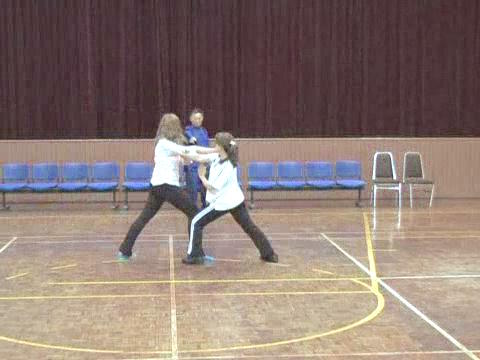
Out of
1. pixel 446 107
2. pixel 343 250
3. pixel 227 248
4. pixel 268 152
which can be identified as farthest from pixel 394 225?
pixel 446 107

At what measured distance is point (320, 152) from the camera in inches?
695

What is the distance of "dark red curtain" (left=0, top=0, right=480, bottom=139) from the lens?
17.8 metres

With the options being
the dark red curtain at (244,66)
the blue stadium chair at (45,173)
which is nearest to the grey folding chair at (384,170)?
the dark red curtain at (244,66)

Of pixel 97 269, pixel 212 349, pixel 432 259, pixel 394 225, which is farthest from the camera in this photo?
pixel 394 225

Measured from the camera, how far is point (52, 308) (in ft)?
22.5

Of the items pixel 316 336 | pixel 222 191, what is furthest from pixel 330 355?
pixel 222 191

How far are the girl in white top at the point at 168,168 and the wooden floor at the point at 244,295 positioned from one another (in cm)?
76

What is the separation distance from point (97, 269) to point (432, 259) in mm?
4428

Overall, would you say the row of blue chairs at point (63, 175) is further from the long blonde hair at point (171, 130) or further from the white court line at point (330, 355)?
the white court line at point (330, 355)

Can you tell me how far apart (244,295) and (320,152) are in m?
10.6

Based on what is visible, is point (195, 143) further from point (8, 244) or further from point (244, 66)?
point (244, 66)

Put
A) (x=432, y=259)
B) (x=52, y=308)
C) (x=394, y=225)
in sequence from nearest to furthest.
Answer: (x=52, y=308)
(x=432, y=259)
(x=394, y=225)

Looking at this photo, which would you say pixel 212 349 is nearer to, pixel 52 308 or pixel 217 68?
pixel 52 308

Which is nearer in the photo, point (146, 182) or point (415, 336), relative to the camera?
point (415, 336)
